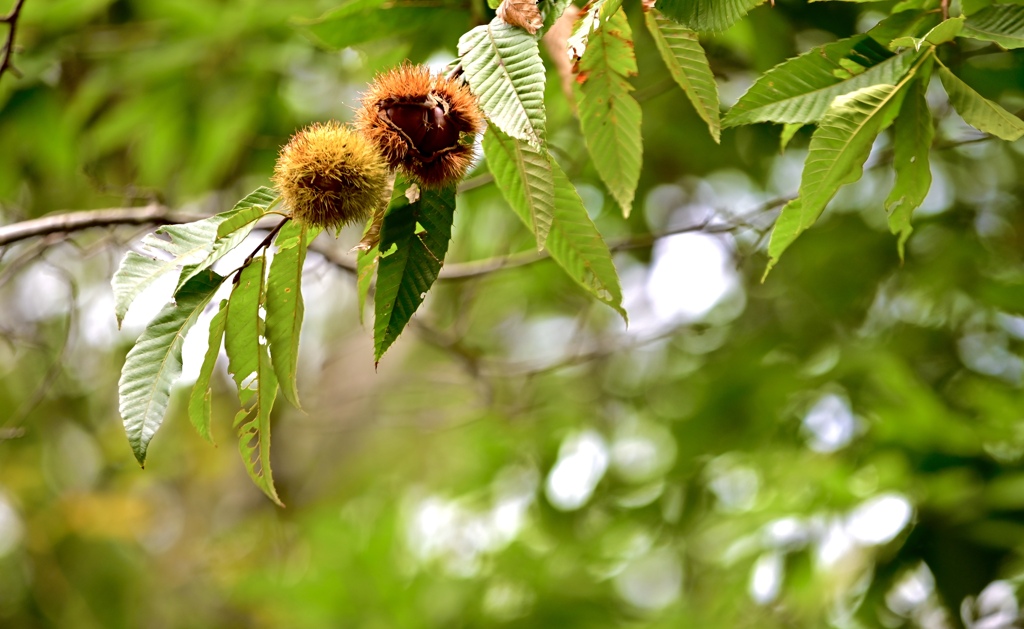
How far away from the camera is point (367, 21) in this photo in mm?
1414

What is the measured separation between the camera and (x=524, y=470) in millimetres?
3146

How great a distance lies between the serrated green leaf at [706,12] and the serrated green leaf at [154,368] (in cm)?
59

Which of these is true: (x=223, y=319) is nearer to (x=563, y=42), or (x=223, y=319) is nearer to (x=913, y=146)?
(x=563, y=42)

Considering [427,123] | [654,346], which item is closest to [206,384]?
[427,123]

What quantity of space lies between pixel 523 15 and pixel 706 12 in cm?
19

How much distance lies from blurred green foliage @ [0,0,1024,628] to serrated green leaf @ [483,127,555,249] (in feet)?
1.79

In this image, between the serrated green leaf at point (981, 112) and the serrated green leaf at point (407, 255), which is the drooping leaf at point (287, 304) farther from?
the serrated green leaf at point (981, 112)

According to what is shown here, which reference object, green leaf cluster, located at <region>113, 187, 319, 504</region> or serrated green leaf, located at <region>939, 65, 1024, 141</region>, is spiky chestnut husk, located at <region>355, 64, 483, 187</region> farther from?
serrated green leaf, located at <region>939, 65, 1024, 141</region>

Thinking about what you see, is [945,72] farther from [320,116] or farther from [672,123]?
[320,116]

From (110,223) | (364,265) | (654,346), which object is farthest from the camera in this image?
(654,346)

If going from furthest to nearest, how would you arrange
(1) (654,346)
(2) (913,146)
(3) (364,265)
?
(1) (654,346)
(3) (364,265)
(2) (913,146)

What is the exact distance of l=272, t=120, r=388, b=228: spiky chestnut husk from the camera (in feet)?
3.14

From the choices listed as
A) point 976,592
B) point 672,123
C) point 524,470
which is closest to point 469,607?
point 524,470

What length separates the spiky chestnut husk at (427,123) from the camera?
0.93m
